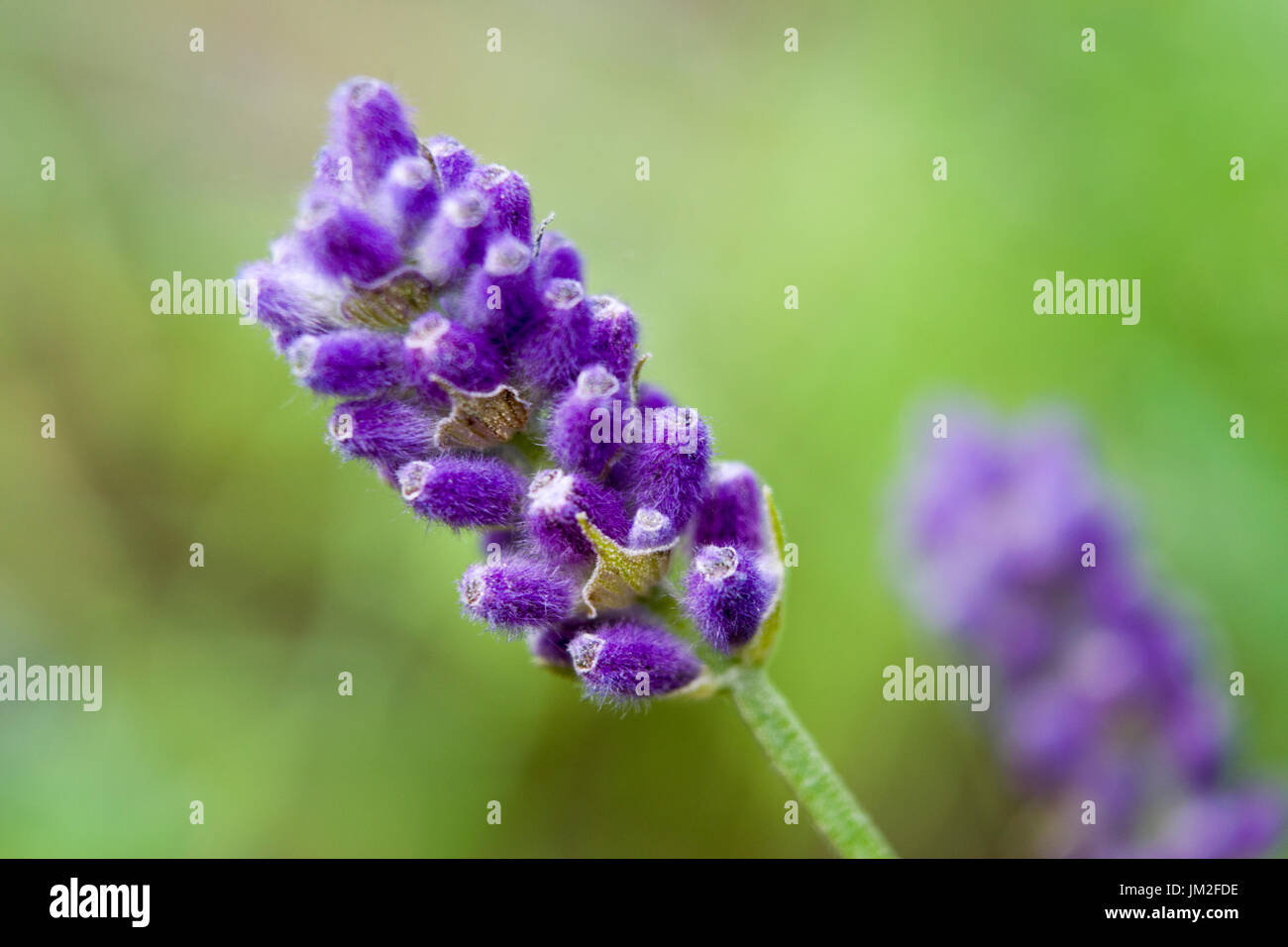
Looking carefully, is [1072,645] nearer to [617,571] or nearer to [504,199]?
[617,571]

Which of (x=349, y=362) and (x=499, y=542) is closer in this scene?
(x=349, y=362)

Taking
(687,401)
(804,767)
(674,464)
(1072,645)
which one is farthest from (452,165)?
(687,401)

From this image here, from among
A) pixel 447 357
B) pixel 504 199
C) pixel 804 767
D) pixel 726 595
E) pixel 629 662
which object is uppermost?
pixel 504 199

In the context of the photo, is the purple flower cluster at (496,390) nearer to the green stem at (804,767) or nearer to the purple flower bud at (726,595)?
the purple flower bud at (726,595)

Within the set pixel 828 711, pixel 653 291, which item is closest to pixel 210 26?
pixel 653 291

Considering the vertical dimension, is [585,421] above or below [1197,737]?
above

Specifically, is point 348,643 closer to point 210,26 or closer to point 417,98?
point 417,98
